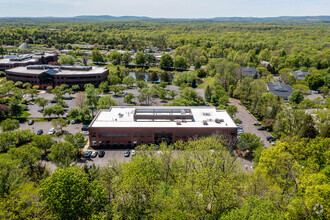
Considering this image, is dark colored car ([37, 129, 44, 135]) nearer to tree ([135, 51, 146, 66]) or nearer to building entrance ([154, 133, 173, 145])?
building entrance ([154, 133, 173, 145])

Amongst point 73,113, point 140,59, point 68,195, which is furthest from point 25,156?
point 140,59

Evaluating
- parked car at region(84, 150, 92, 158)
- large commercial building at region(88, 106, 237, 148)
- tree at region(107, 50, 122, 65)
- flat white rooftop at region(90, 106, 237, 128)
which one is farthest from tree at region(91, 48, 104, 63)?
parked car at region(84, 150, 92, 158)

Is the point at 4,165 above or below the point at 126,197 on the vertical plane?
above

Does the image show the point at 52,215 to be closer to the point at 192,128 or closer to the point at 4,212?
the point at 4,212

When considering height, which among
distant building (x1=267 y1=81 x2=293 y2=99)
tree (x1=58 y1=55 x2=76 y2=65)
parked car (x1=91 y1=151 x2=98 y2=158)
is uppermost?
tree (x1=58 y1=55 x2=76 y2=65)

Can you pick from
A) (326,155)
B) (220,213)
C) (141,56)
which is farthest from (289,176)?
(141,56)

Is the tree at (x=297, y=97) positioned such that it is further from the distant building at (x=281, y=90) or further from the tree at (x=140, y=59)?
the tree at (x=140, y=59)
